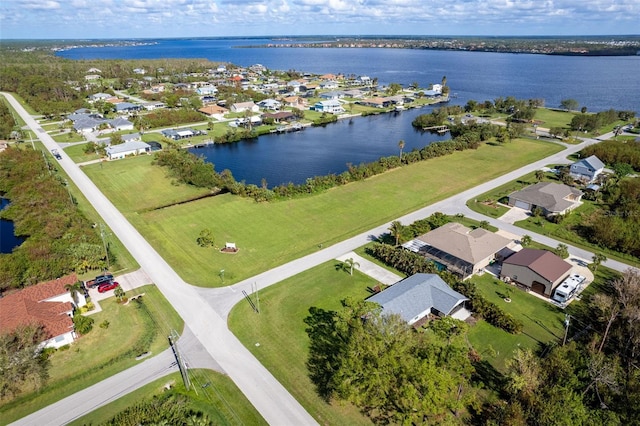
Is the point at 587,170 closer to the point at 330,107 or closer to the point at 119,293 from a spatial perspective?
the point at 119,293

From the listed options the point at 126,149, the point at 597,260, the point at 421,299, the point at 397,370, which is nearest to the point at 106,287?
the point at 397,370

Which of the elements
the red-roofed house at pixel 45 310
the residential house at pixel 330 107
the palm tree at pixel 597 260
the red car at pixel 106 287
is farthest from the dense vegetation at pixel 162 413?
the residential house at pixel 330 107

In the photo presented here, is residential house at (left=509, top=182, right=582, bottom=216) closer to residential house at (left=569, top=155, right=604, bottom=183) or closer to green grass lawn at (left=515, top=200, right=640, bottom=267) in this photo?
green grass lawn at (left=515, top=200, right=640, bottom=267)

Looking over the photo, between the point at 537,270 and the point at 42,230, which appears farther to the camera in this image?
the point at 42,230

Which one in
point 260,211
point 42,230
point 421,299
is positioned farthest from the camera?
point 260,211

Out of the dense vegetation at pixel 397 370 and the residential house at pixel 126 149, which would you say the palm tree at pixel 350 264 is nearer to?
the dense vegetation at pixel 397 370
